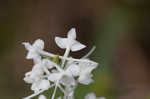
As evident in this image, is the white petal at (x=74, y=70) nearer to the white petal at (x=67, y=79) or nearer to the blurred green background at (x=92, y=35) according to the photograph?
the white petal at (x=67, y=79)

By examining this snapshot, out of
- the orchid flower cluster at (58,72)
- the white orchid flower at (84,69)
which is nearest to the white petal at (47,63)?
the orchid flower cluster at (58,72)

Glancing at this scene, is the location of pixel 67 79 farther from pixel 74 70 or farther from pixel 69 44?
pixel 69 44

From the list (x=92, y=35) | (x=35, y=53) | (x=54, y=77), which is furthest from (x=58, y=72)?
(x=92, y=35)

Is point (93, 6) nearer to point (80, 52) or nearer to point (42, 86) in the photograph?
point (80, 52)

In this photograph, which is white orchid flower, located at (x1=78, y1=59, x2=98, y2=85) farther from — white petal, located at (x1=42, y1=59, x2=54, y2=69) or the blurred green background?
the blurred green background

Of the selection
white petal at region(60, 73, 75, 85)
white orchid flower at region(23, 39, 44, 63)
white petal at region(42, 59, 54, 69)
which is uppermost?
white orchid flower at region(23, 39, 44, 63)

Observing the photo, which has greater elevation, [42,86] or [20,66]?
[42,86]

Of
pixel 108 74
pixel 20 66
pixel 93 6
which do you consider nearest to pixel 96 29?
pixel 93 6

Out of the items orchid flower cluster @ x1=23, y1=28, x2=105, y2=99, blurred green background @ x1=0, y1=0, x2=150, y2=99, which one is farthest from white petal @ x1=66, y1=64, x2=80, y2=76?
blurred green background @ x1=0, y1=0, x2=150, y2=99
